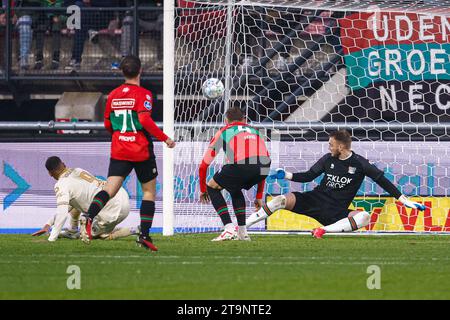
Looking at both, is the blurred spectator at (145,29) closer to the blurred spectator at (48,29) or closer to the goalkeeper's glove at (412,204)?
the blurred spectator at (48,29)

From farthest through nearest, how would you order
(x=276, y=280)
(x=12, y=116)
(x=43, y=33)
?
(x=12, y=116) → (x=43, y=33) → (x=276, y=280)

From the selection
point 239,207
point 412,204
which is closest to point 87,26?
point 239,207

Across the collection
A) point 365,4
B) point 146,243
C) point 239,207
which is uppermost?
point 365,4

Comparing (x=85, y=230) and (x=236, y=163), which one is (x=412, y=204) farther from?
(x=85, y=230)

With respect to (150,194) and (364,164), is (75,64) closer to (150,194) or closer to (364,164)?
(364,164)

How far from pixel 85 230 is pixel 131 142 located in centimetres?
93

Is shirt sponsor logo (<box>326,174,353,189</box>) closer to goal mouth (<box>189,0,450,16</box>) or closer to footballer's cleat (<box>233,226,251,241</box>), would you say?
footballer's cleat (<box>233,226,251,241</box>)

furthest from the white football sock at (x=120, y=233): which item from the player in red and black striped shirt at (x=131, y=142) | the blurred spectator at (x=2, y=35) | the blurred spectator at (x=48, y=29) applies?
the blurred spectator at (x=2, y=35)

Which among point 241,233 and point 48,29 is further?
point 48,29

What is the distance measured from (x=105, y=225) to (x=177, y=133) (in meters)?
2.12

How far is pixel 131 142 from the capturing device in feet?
33.3

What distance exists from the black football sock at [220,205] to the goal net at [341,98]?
1.83m
